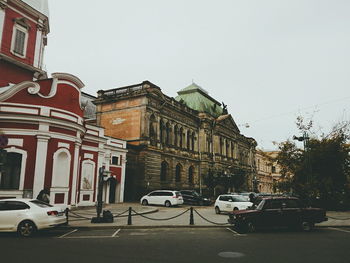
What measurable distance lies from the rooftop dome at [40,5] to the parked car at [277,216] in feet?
81.4

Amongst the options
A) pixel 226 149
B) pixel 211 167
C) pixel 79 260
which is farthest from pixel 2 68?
pixel 226 149

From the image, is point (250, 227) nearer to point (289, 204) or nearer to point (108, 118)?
point (289, 204)

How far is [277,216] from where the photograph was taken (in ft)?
42.9

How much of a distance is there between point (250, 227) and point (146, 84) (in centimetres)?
2558

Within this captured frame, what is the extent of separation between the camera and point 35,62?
84.2 feet

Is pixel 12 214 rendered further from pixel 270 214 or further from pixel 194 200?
pixel 194 200

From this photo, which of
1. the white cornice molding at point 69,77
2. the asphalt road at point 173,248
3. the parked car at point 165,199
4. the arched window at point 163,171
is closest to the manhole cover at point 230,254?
the asphalt road at point 173,248

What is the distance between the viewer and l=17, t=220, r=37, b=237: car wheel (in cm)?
1124

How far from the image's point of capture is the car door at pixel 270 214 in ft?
42.4

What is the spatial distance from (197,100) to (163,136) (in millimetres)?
15558

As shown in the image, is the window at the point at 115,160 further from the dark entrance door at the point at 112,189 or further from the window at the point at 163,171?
the window at the point at 163,171

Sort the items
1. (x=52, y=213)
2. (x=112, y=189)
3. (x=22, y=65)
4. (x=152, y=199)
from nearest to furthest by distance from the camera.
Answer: (x=52, y=213)
(x=22, y=65)
(x=152, y=199)
(x=112, y=189)

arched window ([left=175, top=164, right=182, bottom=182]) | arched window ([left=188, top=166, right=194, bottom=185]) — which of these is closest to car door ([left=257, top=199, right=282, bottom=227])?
arched window ([left=175, top=164, right=182, bottom=182])

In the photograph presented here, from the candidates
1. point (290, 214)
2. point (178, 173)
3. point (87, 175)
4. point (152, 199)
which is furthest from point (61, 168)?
point (178, 173)
